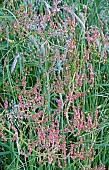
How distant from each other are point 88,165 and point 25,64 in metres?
0.56

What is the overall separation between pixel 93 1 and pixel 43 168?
1.11m

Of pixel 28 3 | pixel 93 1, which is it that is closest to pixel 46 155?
pixel 28 3

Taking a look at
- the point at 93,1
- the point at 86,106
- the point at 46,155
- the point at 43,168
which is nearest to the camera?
the point at 46,155

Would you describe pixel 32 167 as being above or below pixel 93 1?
below

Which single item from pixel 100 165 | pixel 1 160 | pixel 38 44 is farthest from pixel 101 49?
pixel 1 160

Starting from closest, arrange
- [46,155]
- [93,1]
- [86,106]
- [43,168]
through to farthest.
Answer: [46,155] → [43,168] → [86,106] → [93,1]

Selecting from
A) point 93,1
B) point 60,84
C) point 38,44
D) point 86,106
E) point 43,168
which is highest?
point 93,1

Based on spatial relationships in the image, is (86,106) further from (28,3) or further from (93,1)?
(93,1)

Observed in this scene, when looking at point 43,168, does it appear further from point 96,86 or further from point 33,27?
point 33,27

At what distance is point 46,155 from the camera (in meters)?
1.75

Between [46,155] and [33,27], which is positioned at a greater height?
[33,27]

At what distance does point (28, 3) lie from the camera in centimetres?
209

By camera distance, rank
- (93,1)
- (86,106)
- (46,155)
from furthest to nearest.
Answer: (93,1) → (86,106) → (46,155)

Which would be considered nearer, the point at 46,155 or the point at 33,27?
the point at 46,155
